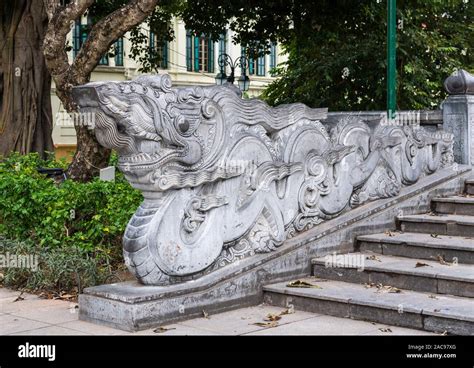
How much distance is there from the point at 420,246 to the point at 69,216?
3991 mm

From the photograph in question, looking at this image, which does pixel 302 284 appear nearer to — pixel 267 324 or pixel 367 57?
pixel 267 324

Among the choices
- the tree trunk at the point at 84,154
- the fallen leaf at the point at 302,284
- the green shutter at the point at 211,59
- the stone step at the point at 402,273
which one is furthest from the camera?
the green shutter at the point at 211,59

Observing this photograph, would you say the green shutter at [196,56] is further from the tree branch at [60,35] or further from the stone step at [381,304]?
the stone step at [381,304]

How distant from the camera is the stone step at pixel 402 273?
25.2 feet

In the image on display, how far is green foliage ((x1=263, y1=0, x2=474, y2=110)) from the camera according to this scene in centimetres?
1881

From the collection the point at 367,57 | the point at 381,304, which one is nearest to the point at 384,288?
the point at 381,304

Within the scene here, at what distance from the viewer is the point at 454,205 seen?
10047 millimetres

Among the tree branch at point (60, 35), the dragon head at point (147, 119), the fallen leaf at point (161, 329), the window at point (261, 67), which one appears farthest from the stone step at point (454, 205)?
the window at point (261, 67)

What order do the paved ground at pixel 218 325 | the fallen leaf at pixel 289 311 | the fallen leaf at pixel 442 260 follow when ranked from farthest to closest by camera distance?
Result: 1. the fallen leaf at pixel 442 260
2. the fallen leaf at pixel 289 311
3. the paved ground at pixel 218 325

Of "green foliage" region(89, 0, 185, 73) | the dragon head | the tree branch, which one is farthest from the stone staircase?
"green foliage" region(89, 0, 185, 73)

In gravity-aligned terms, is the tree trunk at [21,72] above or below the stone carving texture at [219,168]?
above

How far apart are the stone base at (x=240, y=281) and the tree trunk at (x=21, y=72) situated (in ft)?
27.2

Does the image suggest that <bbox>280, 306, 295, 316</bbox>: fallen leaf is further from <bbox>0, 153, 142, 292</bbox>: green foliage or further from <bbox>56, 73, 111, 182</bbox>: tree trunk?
<bbox>56, 73, 111, 182</bbox>: tree trunk
